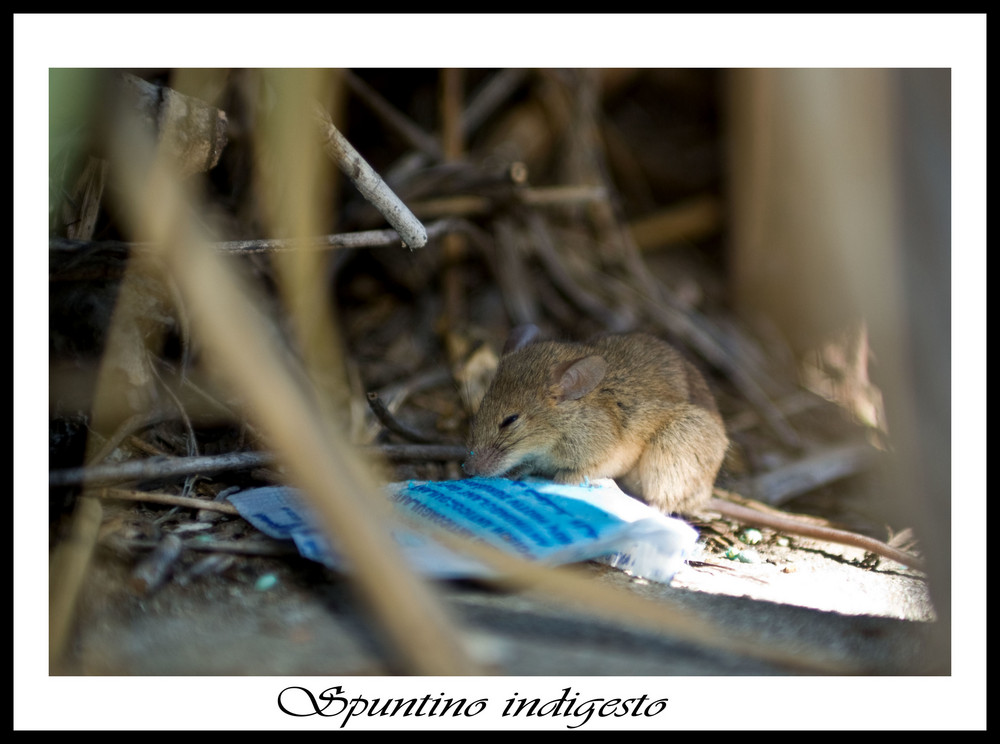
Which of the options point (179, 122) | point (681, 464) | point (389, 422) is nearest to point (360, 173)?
point (179, 122)

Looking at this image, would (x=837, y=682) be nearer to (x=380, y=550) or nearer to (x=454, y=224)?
(x=380, y=550)

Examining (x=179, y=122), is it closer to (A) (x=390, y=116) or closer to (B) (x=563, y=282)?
(A) (x=390, y=116)

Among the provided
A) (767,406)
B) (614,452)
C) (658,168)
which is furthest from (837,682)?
(658,168)

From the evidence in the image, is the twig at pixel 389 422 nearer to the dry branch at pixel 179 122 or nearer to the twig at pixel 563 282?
the dry branch at pixel 179 122

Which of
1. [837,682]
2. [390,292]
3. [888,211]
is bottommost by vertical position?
[837,682]

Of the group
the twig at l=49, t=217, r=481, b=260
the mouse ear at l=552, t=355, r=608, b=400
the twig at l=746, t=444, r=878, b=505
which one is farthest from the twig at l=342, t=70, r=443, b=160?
the twig at l=746, t=444, r=878, b=505

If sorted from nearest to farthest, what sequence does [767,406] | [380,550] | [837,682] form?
[380,550], [837,682], [767,406]

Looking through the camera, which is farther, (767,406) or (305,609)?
(767,406)

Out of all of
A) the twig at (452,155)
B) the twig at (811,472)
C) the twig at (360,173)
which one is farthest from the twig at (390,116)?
the twig at (811,472)
